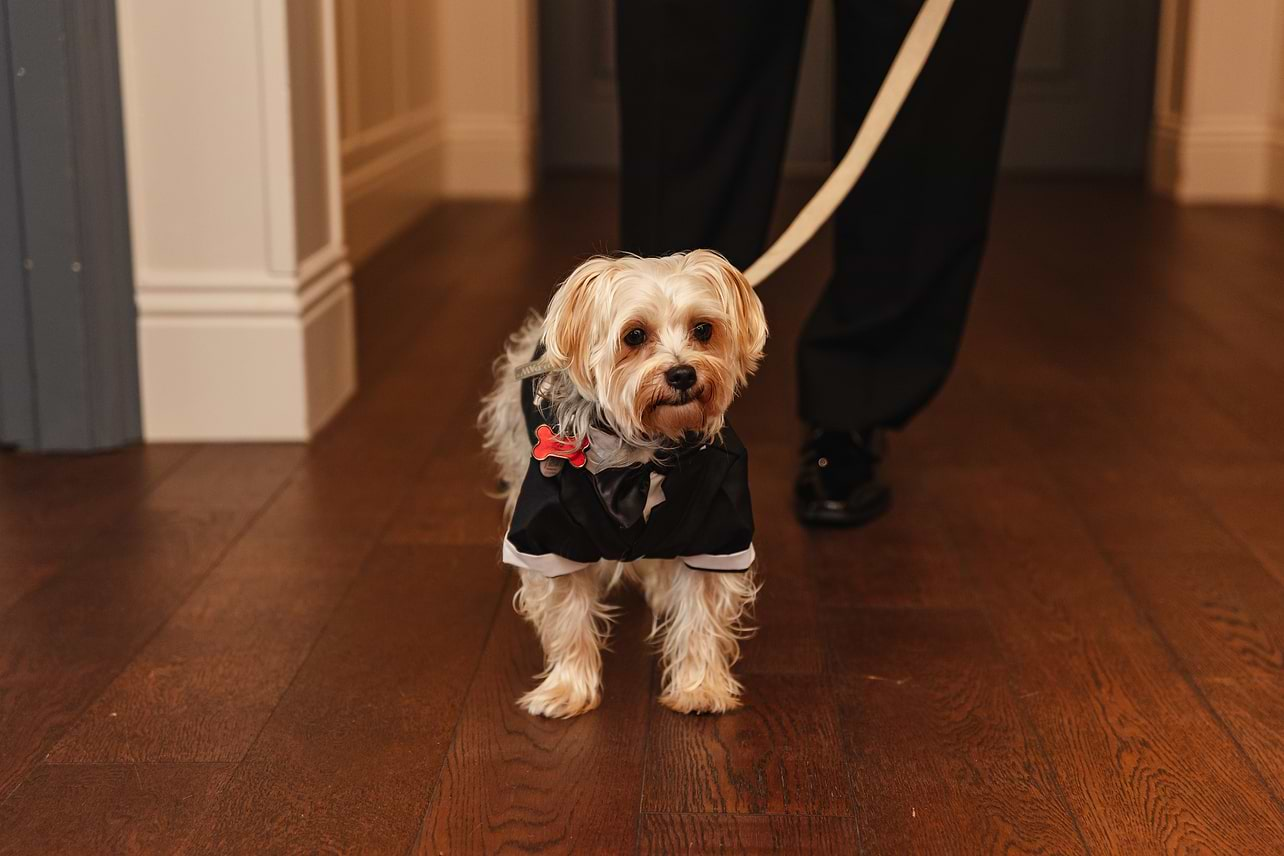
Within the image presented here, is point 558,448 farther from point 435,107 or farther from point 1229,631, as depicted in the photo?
point 435,107

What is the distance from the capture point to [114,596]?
1.66m

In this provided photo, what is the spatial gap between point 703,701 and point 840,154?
0.89 metres

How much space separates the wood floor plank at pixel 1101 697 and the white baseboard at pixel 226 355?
3.35 feet

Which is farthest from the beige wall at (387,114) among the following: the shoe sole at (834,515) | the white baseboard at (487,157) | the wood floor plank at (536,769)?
the wood floor plank at (536,769)

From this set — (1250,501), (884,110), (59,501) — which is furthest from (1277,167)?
(59,501)

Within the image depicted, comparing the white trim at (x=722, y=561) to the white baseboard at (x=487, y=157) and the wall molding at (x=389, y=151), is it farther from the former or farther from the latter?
the white baseboard at (x=487, y=157)

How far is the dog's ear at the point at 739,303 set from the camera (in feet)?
4.09

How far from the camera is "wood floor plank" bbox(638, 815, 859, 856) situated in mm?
1150

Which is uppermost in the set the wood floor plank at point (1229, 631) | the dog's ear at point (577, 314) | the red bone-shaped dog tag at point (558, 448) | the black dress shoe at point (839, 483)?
the dog's ear at point (577, 314)

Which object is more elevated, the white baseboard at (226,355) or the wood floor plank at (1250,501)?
the white baseboard at (226,355)

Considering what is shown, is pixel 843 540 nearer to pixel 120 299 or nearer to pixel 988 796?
pixel 988 796

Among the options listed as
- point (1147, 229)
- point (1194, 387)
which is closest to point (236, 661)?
point (1194, 387)

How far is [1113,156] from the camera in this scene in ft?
18.3

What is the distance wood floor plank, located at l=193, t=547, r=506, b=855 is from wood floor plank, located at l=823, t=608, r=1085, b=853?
1.28ft
